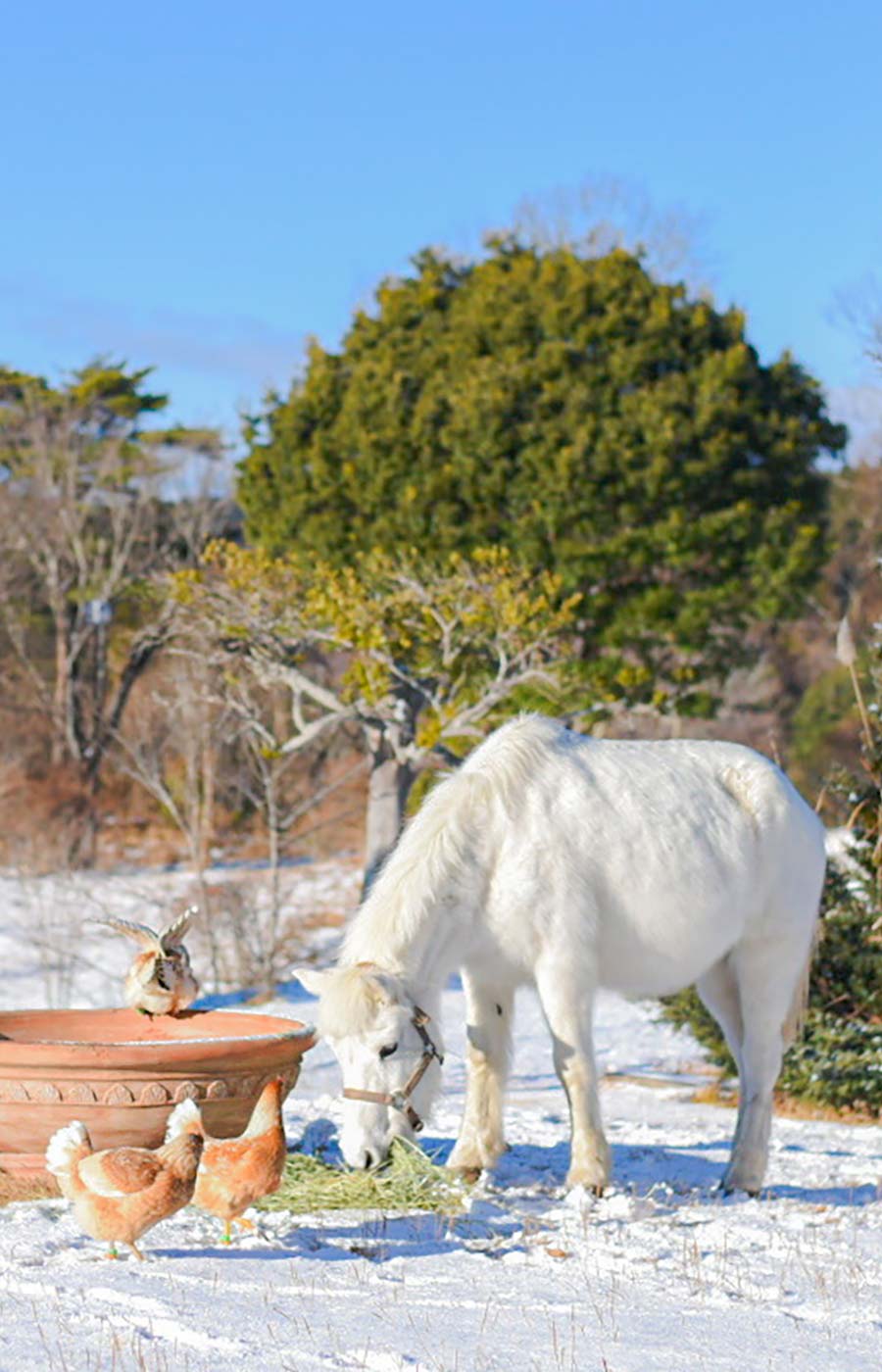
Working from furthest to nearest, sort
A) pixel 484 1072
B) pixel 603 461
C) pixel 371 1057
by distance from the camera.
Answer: pixel 603 461
pixel 484 1072
pixel 371 1057

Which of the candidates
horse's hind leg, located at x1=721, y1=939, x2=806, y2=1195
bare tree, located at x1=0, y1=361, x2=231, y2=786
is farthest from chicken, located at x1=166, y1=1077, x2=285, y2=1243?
bare tree, located at x1=0, y1=361, x2=231, y2=786

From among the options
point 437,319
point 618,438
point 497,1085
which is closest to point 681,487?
point 618,438

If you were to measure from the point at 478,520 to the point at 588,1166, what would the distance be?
1088 centimetres

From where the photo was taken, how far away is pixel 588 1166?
4.89 m

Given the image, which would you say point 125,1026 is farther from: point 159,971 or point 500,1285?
point 500,1285

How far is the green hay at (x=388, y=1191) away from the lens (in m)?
4.48

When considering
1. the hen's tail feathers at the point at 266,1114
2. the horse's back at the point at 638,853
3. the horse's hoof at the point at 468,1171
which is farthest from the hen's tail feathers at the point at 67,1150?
the horse's back at the point at 638,853

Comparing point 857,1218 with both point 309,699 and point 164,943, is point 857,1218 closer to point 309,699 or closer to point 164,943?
point 164,943

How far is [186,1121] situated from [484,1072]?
163 centimetres

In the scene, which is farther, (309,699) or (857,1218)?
(309,699)

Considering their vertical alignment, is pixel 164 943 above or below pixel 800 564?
below

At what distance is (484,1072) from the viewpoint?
528 centimetres

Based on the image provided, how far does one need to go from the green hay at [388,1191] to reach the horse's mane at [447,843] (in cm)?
59

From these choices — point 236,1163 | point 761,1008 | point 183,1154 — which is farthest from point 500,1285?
point 761,1008
